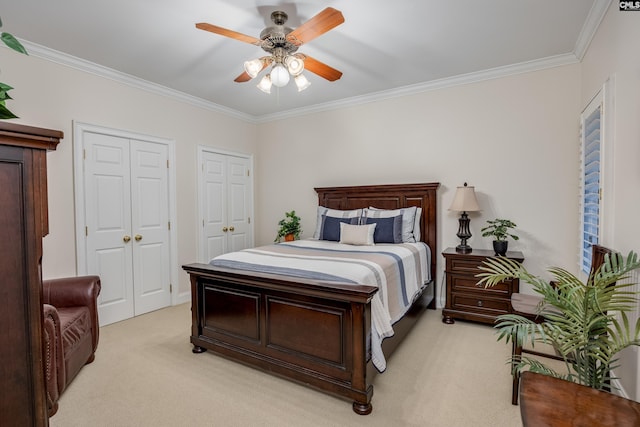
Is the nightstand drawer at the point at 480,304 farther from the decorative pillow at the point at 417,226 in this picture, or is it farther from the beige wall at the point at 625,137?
the beige wall at the point at 625,137

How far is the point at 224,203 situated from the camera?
190 inches

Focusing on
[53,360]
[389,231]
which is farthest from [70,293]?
[389,231]

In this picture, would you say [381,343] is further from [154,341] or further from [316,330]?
[154,341]

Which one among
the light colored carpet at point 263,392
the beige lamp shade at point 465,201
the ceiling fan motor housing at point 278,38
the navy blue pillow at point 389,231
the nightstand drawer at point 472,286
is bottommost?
the light colored carpet at point 263,392

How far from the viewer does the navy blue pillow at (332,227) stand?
400cm

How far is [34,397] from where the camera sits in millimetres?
763

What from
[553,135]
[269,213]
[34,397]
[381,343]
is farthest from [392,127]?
[34,397]

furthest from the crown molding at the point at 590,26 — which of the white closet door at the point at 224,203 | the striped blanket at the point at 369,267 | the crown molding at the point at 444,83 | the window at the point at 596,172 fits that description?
the white closet door at the point at 224,203

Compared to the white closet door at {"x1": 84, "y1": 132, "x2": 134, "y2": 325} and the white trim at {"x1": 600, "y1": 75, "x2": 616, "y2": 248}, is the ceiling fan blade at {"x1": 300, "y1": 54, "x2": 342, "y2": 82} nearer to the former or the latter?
the white trim at {"x1": 600, "y1": 75, "x2": 616, "y2": 248}

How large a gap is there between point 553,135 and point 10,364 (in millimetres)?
4248

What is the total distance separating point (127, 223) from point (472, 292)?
3858 millimetres

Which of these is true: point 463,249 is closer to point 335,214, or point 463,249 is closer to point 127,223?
point 335,214

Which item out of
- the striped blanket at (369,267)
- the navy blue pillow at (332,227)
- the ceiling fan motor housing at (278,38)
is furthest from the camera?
the navy blue pillow at (332,227)

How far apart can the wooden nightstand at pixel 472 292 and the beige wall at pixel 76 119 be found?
3277 mm
